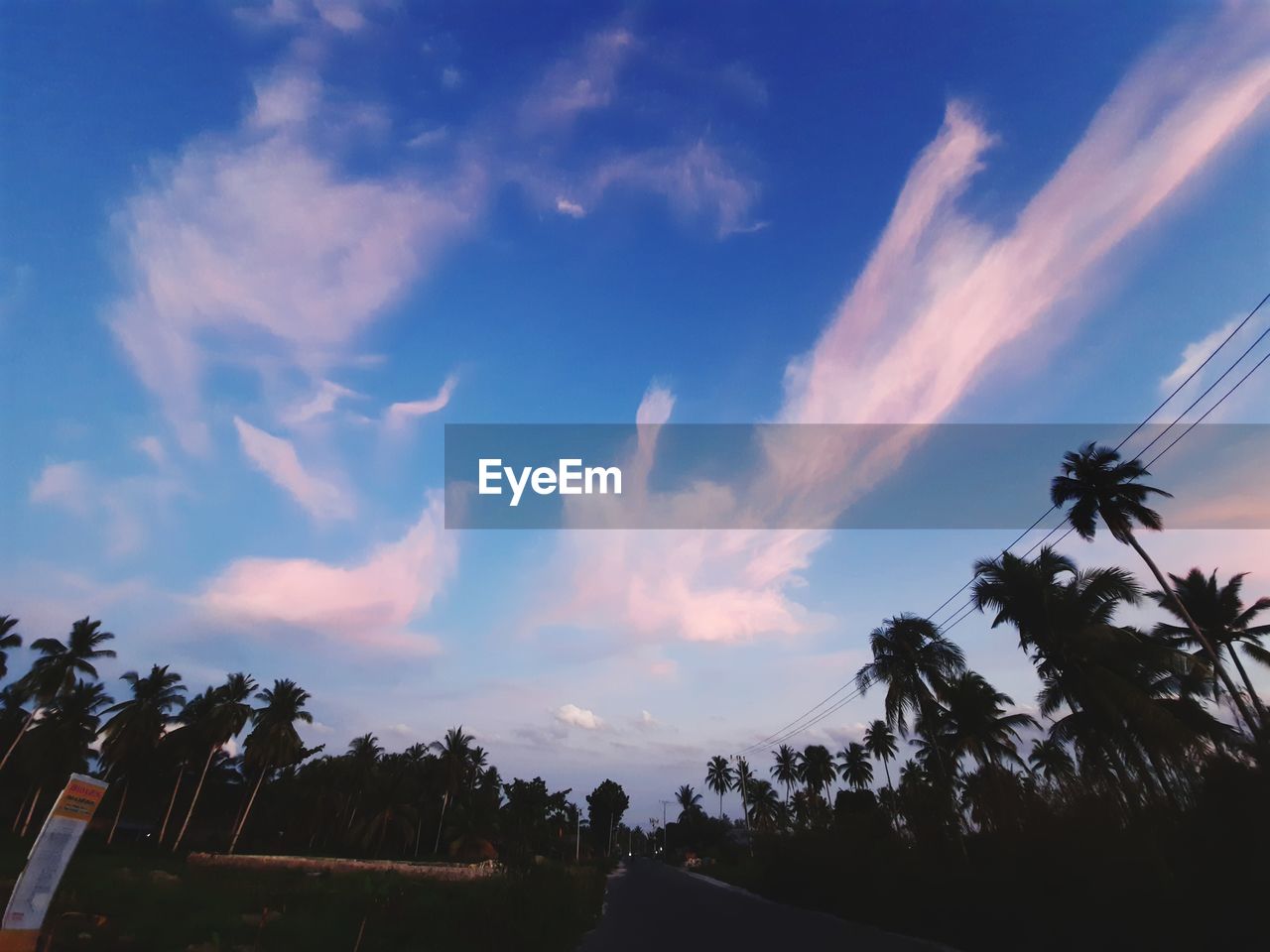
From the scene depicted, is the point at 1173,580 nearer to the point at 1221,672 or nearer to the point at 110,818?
the point at 1221,672

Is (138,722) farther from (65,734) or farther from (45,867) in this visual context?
(45,867)

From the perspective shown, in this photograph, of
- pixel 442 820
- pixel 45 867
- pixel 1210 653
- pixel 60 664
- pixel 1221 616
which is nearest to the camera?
pixel 45 867

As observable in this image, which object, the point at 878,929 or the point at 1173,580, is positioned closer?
the point at 878,929

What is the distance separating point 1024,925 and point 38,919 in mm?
17662

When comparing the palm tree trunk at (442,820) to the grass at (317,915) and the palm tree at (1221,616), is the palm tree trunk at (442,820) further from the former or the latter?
the palm tree at (1221,616)

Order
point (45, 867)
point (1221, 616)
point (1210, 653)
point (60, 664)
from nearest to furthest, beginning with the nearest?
point (45, 867) < point (1210, 653) < point (1221, 616) < point (60, 664)

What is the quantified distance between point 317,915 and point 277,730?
37991 mm

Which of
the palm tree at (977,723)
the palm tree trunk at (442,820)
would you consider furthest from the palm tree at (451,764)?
the palm tree at (977,723)

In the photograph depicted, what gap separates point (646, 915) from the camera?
25312 millimetres

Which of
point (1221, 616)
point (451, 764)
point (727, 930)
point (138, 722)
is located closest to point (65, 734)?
point (138, 722)

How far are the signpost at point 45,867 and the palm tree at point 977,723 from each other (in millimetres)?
31983

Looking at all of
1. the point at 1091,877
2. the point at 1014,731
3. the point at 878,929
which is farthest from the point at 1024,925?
the point at 1014,731

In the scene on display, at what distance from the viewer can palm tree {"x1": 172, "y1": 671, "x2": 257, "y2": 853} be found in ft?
166

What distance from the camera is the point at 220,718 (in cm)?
5069
